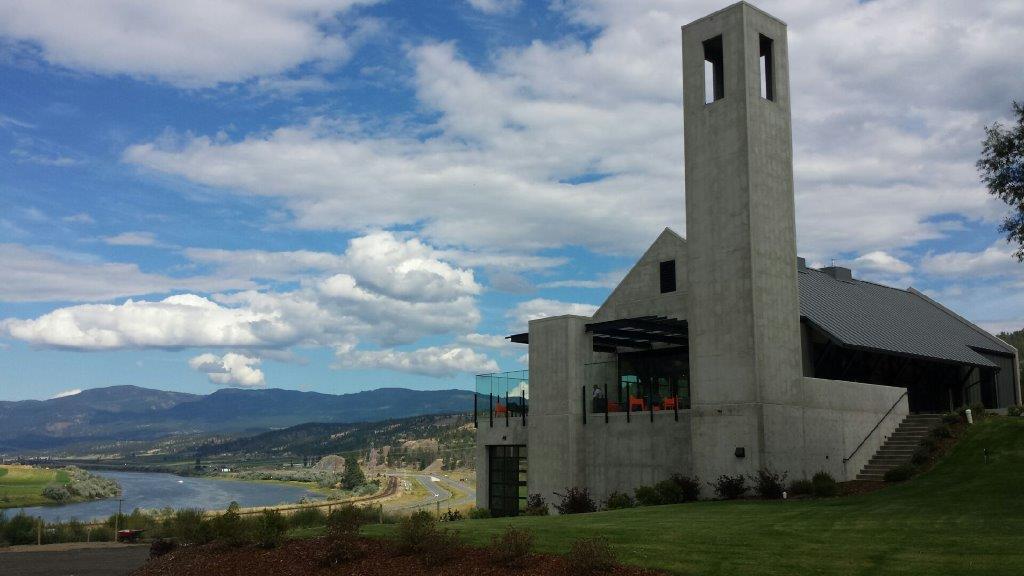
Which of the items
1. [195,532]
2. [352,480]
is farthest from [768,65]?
[352,480]

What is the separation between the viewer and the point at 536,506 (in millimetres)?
30859

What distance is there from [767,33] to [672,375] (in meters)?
14.1

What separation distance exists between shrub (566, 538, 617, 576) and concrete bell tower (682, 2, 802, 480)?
13443 mm

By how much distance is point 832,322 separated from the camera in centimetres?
3412

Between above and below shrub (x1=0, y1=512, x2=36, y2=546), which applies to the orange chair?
above

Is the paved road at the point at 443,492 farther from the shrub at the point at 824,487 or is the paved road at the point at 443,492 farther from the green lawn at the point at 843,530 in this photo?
the green lawn at the point at 843,530

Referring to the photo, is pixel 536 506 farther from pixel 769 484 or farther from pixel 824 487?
pixel 824 487

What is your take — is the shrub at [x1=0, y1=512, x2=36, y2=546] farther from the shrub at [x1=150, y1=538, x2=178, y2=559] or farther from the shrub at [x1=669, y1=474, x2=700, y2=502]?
the shrub at [x1=669, y1=474, x2=700, y2=502]

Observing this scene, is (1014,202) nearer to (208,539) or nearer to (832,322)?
(832,322)

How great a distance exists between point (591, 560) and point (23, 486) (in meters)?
170

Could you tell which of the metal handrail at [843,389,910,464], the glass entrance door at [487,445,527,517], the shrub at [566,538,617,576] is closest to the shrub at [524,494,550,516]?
the glass entrance door at [487,445,527,517]

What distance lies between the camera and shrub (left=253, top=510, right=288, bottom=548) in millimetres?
19984

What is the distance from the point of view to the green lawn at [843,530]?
44.7 feet

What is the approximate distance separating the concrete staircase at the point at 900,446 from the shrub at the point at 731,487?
525cm
